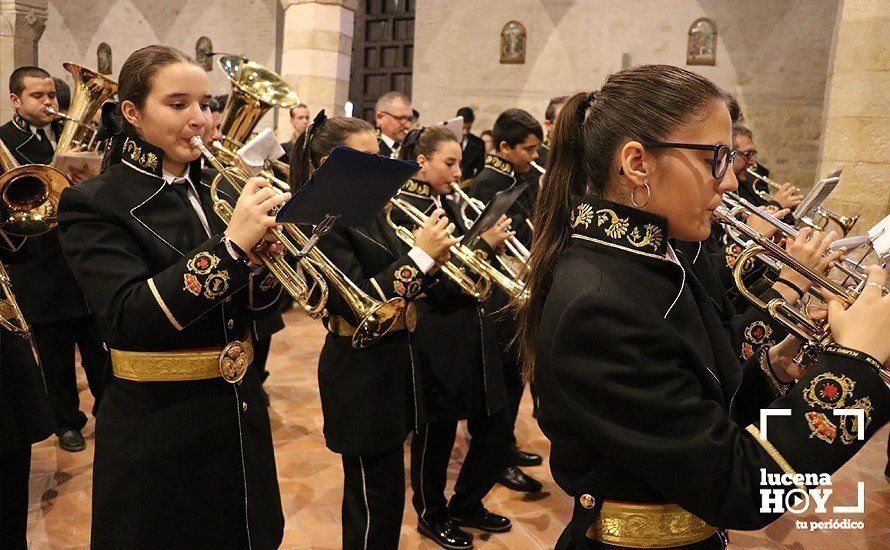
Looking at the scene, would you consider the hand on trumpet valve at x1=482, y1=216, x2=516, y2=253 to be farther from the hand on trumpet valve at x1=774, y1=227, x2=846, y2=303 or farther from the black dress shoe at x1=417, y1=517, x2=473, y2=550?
the hand on trumpet valve at x1=774, y1=227, x2=846, y2=303

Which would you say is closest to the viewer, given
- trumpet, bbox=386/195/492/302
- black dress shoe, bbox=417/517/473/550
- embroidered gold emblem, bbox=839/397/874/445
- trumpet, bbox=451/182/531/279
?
embroidered gold emblem, bbox=839/397/874/445

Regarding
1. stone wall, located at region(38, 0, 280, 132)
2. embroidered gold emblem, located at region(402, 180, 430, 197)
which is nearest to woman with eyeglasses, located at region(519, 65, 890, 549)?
embroidered gold emblem, located at region(402, 180, 430, 197)

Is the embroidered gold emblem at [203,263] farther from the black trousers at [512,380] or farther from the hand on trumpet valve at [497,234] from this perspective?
the black trousers at [512,380]

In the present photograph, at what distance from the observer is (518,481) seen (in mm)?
4223

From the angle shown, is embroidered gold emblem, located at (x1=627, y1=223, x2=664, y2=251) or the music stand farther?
the music stand

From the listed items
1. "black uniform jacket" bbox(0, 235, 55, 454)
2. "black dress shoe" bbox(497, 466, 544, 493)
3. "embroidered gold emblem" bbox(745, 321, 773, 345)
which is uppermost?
"embroidered gold emblem" bbox(745, 321, 773, 345)

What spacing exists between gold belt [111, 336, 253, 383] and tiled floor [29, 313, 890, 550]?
1605mm

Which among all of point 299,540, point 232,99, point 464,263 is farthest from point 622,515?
point 232,99

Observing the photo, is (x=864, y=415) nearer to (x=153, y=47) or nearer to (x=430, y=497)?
(x=153, y=47)

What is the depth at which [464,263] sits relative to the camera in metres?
3.53

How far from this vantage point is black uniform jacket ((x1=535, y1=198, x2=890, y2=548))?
4.44 feet

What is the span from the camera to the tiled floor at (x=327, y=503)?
359 centimetres

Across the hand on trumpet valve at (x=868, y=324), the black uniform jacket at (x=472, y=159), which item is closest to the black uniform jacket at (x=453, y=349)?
the hand on trumpet valve at (x=868, y=324)

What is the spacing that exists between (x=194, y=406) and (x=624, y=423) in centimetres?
133
